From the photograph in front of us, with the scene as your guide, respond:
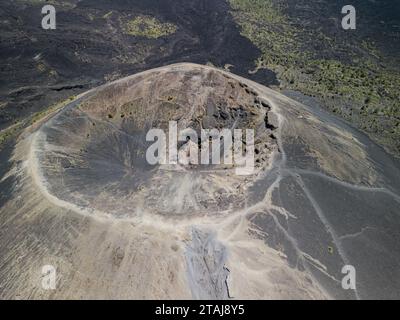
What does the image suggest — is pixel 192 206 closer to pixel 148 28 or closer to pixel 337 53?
pixel 337 53

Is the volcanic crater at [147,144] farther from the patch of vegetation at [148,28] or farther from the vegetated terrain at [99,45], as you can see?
the patch of vegetation at [148,28]

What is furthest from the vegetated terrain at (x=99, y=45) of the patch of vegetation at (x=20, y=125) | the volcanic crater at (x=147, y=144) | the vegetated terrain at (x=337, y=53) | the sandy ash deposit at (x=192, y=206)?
the sandy ash deposit at (x=192, y=206)

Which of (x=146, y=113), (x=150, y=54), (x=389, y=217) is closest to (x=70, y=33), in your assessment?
(x=150, y=54)

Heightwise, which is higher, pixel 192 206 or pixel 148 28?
pixel 148 28

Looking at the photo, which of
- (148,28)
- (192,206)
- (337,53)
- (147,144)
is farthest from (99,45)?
(192,206)

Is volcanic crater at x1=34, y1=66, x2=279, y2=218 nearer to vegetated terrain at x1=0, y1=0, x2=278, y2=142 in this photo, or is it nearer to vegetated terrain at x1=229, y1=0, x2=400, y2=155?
vegetated terrain at x1=0, y1=0, x2=278, y2=142
